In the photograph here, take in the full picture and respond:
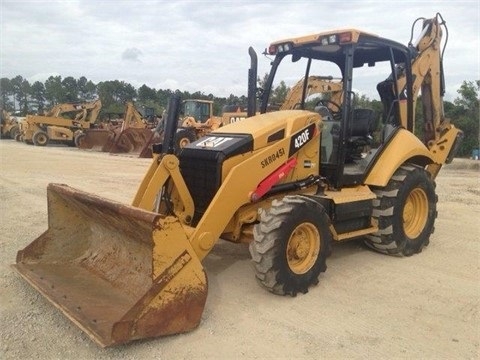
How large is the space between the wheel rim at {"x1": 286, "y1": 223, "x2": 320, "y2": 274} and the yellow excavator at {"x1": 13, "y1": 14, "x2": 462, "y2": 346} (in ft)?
0.03

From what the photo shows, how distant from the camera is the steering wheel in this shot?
5524mm

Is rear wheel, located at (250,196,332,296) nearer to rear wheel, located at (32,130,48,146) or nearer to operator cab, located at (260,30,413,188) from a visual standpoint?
operator cab, located at (260,30,413,188)

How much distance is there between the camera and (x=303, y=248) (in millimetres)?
4406

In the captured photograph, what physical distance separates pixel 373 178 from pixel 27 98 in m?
70.5

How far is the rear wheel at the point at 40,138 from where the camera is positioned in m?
24.9

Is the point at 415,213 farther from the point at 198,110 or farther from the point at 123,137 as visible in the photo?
the point at 123,137

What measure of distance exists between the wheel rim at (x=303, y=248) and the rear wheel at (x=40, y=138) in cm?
2360

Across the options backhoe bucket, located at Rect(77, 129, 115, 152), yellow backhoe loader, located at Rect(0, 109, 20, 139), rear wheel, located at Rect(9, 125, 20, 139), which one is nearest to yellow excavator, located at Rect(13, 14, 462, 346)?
backhoe bucket, located at Rect(77, 129, 115, 152)

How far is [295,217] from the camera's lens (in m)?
4.20

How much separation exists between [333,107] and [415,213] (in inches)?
68.1

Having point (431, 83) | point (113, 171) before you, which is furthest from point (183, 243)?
point (113, 171)

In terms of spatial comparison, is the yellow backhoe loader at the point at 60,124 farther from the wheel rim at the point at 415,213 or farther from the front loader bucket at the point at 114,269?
the wheel rim at the point at 415,213

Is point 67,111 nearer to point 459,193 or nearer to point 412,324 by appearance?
point 459,193

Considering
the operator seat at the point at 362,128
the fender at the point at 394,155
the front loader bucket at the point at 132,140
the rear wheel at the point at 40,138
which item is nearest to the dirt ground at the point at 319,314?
the fender at the point at 394,155
